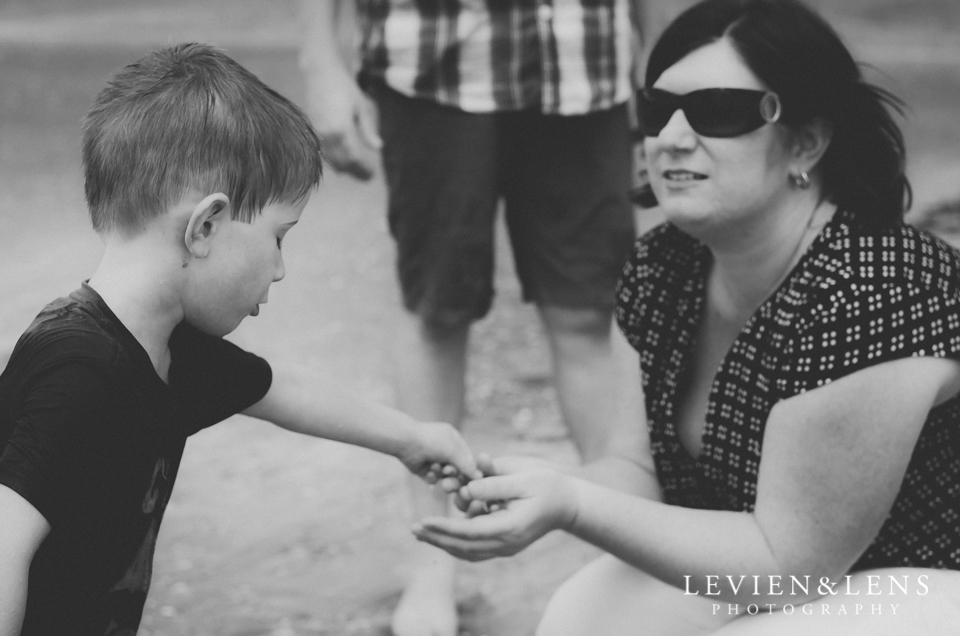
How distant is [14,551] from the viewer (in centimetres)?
138

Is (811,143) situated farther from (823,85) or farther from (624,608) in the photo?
→ (624,608)

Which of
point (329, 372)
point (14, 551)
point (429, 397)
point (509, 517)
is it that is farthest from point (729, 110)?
point (329, 372)

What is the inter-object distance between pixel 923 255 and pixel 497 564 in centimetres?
136

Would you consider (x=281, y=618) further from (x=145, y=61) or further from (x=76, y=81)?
(x=76, y=81)

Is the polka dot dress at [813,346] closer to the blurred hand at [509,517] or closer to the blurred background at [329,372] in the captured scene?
the blurred hand at [509,517]

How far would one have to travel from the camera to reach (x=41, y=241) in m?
5.45

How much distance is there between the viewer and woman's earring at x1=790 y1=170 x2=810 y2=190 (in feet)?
6.31

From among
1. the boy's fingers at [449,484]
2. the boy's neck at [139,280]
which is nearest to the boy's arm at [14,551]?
the boy's neck at [139,280]

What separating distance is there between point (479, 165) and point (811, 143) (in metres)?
0.77

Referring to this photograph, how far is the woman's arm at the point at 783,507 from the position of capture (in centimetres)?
176

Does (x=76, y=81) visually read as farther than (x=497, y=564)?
Yes

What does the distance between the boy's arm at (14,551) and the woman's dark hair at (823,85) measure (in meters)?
1.21

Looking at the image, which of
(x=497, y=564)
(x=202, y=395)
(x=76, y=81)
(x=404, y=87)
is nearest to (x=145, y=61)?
(x=202, y=395)

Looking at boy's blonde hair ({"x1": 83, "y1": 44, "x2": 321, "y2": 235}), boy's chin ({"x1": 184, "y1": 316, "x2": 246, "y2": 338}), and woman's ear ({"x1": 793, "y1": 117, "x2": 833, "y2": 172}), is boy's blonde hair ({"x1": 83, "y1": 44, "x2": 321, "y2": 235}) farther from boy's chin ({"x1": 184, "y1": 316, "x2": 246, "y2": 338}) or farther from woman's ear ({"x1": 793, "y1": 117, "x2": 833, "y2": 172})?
woman's ear ({"x1": 793, "y1": 117, "x2": 833, "y2": 172})
